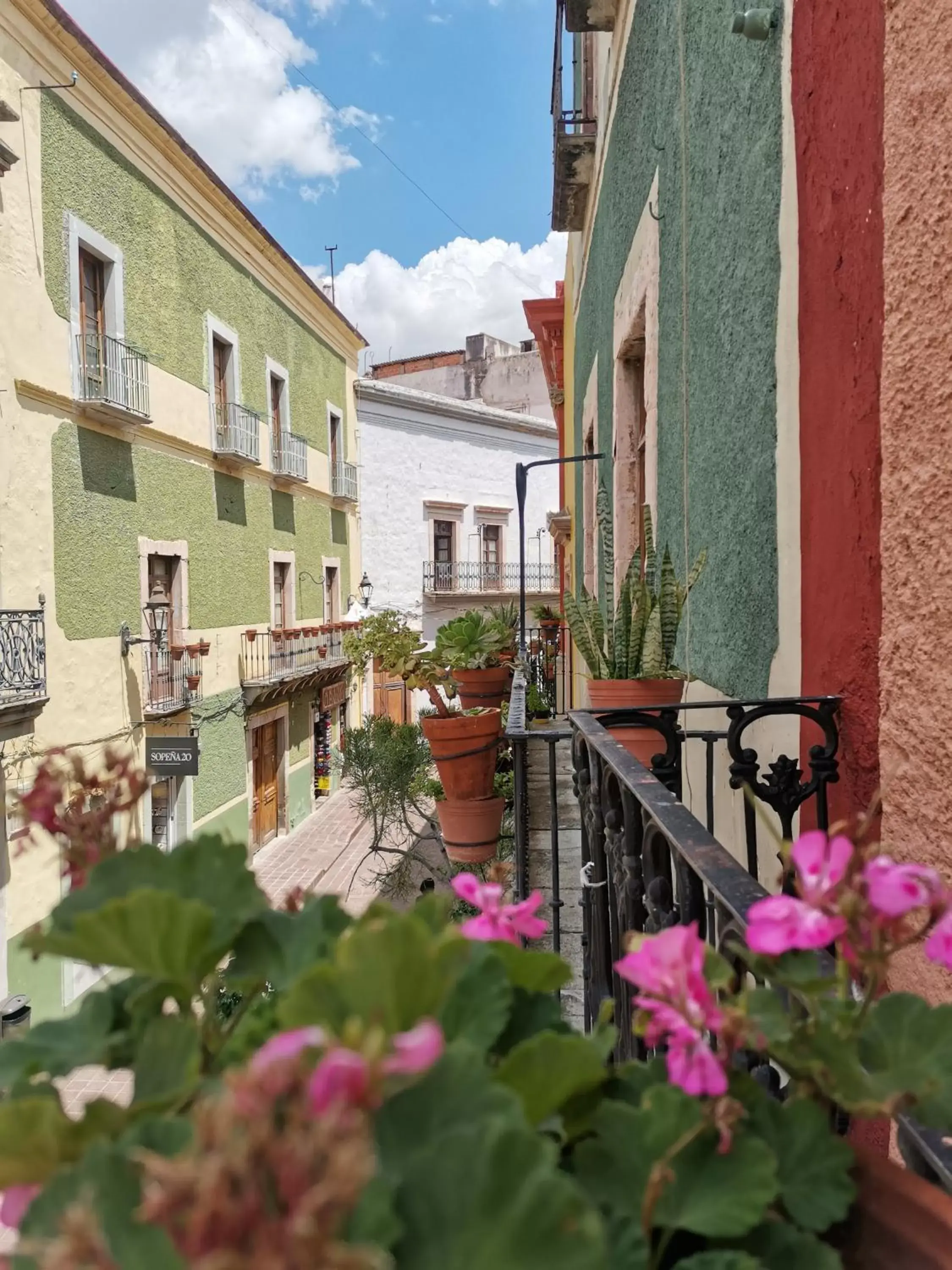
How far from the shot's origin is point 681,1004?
508 mm

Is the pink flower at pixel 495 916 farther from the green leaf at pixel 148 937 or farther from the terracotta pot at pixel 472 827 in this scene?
the terracotta pot at pixel 472 827

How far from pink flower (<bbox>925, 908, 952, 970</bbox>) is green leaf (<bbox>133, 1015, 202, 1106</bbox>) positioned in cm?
43

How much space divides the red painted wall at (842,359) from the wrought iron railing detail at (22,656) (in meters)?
7.71


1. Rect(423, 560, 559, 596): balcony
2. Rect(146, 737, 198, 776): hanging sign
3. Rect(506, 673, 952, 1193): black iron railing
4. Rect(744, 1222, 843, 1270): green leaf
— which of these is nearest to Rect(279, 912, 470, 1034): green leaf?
Rect(744, 1222, 843, 1270): green leaf

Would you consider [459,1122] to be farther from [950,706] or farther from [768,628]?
[768,628]

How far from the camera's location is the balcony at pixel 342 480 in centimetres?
1905

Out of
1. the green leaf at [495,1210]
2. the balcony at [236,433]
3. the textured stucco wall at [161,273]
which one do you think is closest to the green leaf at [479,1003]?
the green leaf at [495,1210]

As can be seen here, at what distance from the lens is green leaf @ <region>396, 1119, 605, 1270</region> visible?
32 centimetres

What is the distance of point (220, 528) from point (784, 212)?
12345mm

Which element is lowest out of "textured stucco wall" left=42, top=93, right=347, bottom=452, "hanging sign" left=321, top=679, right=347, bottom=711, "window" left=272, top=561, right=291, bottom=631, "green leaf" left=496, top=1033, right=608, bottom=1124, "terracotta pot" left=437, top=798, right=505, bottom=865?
"hanging sign" left=321, top=679, right=347, bottom=711

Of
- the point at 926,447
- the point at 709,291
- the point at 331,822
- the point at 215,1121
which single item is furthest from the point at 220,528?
the point at 215,1121

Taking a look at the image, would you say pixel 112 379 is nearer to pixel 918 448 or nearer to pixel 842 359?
pixel 842 359

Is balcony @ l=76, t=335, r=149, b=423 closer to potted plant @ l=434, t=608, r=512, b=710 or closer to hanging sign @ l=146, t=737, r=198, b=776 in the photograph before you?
hanging sign @ l=146, t=737, r=198, b=776

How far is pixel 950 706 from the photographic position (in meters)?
1.36
